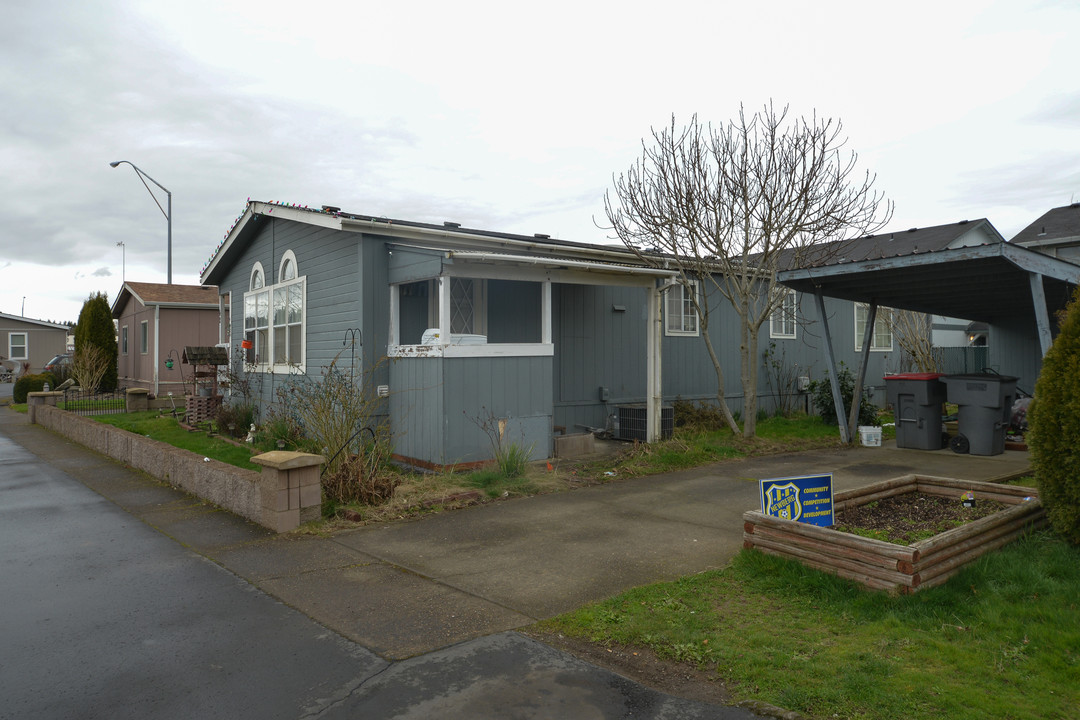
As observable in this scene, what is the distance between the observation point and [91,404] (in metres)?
17.9

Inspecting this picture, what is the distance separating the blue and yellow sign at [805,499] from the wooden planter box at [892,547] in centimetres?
13

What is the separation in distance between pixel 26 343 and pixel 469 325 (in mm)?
34317

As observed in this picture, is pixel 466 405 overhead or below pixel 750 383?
below

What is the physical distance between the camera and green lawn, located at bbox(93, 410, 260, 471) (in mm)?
10438

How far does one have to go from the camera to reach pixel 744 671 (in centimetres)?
377

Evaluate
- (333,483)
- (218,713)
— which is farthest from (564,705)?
(333,483)

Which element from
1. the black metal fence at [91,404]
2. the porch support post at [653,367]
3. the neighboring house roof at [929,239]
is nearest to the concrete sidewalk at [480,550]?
the porch support post at [653,367]

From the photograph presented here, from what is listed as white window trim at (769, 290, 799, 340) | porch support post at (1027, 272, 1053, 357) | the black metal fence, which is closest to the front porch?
porch support post at (1027, 272, 1053, 357)

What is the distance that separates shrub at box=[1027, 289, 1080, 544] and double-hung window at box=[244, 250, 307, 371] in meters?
9.57

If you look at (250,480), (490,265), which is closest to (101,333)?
(490,265)

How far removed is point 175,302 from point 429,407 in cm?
1527

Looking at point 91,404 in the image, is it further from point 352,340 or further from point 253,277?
point 352,340

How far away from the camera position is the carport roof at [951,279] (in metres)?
8.50

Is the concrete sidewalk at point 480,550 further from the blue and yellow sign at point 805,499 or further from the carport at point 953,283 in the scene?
the carport at point 953,283
